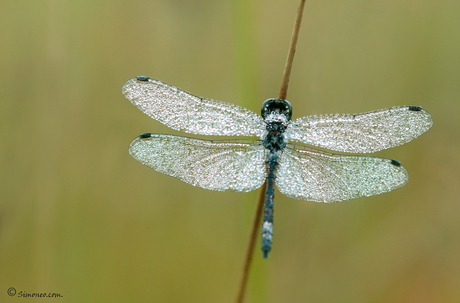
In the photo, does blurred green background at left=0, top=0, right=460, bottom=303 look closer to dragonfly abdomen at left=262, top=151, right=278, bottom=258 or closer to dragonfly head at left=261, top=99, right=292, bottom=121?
dragonfly head at left=261, top=99, right=292, bottom=121

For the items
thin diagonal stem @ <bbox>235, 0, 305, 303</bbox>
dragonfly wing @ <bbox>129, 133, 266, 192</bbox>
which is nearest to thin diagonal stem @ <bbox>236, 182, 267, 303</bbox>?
thin diagonal stem @ <bbox>235, 0, 305, 303</bbox>

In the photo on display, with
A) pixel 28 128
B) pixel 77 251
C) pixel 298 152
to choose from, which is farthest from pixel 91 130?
pixel 298 152

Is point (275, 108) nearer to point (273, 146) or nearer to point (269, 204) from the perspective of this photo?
point (273, 146)

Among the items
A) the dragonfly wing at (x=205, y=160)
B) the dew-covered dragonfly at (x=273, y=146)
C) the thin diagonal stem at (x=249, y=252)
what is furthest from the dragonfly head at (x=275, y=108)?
the thin diagonal stem at (x=249, y=252)

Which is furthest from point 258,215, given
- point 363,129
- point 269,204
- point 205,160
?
point 363,129

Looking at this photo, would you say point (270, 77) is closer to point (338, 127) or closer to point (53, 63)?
point (338, 127)
